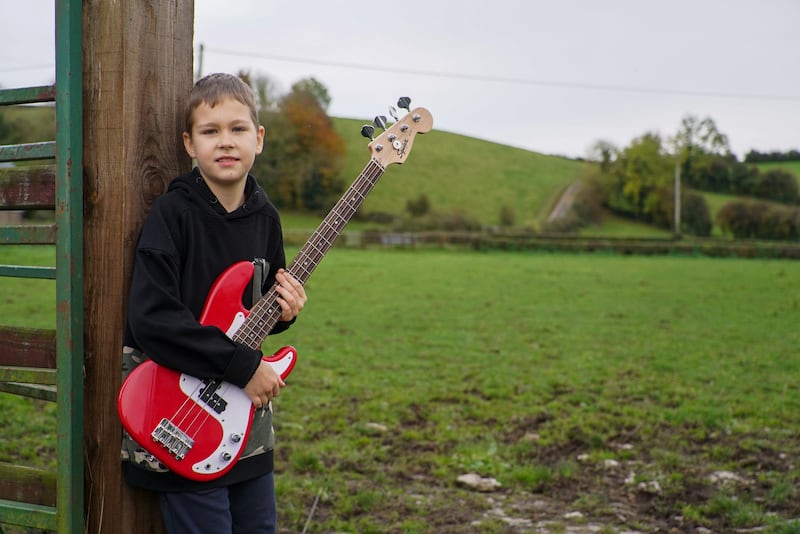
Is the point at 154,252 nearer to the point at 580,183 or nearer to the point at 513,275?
the point at 513,275

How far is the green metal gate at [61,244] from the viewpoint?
2.53 m

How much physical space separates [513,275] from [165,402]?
2288 cm

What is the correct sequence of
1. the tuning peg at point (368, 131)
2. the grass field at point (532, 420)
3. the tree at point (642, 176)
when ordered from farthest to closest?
the tree at point (642, 176)
the grass field at point (532, 420)
the tuning peg at point (368, 131)

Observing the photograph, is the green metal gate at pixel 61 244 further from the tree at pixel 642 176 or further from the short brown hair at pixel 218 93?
the tree at pixel 642 176

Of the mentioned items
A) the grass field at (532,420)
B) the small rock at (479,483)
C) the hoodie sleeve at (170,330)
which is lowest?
the small rock at (479,483)

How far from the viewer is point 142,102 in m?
2.62

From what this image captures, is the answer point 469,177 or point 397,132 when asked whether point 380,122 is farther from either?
A: point 469,177

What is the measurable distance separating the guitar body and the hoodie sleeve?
64 millimetres

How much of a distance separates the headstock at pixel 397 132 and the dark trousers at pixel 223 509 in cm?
117

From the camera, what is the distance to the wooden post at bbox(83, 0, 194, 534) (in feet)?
8.45

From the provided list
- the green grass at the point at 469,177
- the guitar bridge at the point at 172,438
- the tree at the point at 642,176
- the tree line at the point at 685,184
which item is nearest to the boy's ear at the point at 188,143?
the guitar bridge at the point at 172,438

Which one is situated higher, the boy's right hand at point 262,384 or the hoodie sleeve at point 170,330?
the hoodie sleeve at point 170,330

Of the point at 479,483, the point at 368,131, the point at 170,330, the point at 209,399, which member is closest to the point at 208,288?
the point at 170,330

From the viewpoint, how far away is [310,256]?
273cm
